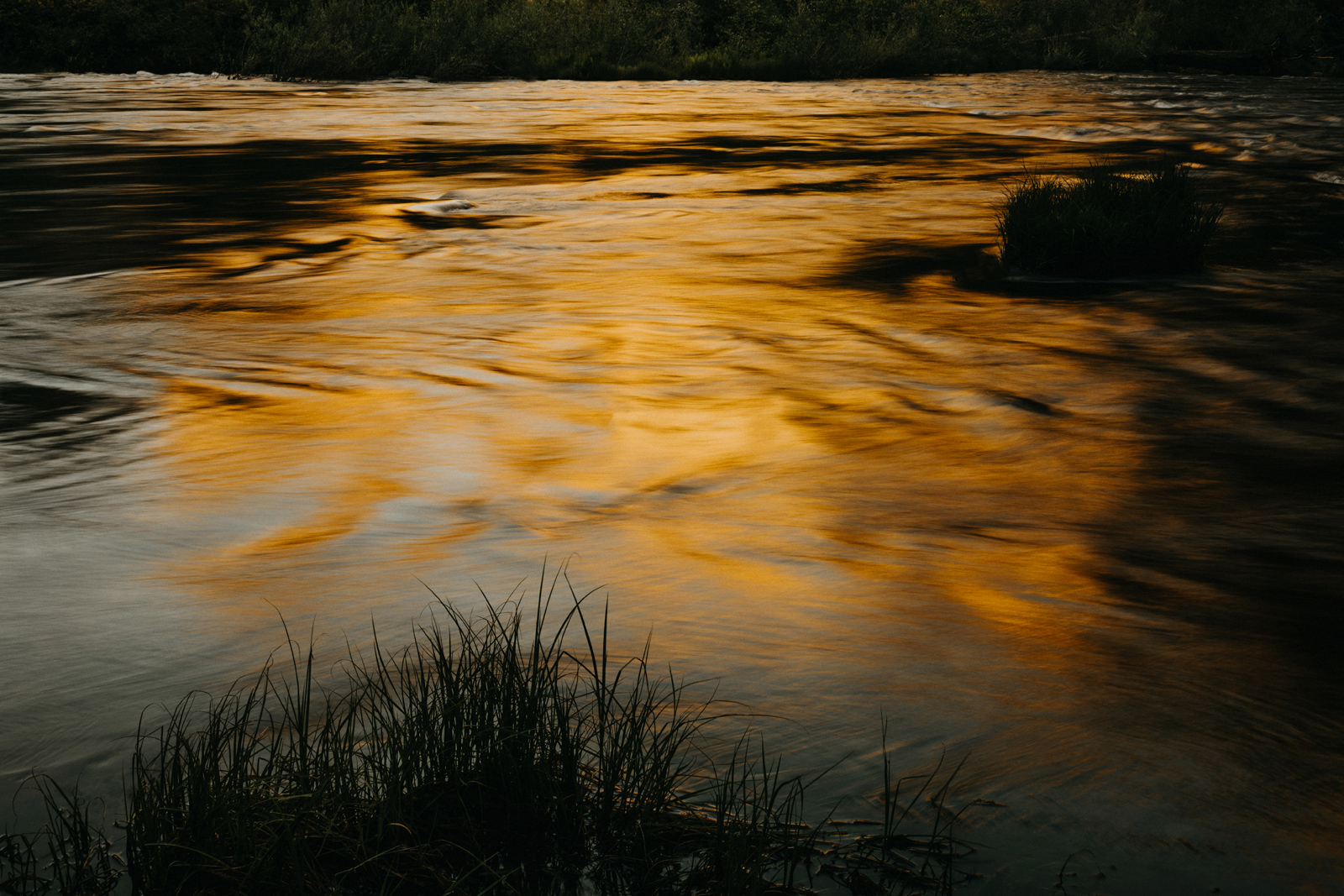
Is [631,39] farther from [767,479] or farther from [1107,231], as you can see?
[767,479]

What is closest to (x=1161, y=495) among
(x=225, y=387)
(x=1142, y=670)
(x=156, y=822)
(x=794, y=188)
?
(x=1142, y=670)

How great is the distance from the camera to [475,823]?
88.6 inches

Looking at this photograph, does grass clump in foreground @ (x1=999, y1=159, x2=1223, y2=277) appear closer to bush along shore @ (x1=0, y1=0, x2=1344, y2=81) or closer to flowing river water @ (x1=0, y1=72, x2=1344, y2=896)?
flowing river water @ (x1=0, y1=72, x2=1344, y2=896)

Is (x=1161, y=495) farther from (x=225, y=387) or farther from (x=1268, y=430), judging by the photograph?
(x=225, y=387)

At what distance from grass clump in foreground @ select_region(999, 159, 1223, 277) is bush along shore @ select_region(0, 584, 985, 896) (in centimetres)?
661

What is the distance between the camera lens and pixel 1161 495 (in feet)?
14.6

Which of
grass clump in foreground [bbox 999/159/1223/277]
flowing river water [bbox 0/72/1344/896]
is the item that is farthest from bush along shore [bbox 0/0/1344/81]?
grass clump in foreground [bbox 999/159/1223/277]

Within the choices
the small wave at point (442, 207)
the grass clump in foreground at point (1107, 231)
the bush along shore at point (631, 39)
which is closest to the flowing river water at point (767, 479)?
the small wave at point (442, 207)

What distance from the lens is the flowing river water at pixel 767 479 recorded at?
2.77 m

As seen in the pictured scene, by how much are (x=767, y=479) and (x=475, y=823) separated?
259cm

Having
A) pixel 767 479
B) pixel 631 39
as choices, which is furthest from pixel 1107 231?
pixel 631 39

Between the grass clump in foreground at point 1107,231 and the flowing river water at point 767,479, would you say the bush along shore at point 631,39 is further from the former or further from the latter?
the grass clump in foreground at point 1107,231

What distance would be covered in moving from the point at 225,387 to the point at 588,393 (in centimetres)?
174

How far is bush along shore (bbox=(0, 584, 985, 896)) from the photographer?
2064 mm
